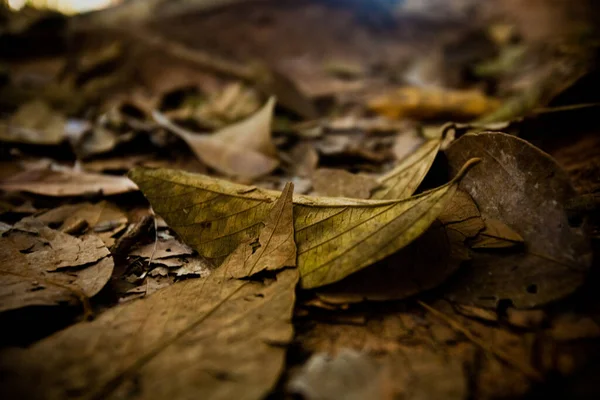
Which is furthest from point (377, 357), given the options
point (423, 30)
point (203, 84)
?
point (423, 30)

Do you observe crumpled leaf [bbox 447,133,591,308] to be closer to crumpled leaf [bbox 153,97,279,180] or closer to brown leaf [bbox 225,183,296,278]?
brown leaf [bbox 225,183,296,278]

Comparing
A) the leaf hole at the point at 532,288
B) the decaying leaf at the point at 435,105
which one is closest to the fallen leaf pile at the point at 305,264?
the leaf hole at the point at 532,288

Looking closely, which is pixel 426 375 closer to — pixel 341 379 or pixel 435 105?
pixel 341 379

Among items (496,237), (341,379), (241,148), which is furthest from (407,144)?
(341,379)

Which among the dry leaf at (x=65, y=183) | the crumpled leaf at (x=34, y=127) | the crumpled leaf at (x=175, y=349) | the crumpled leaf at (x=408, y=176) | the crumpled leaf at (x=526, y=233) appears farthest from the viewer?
the crumpled leaf at (x=34, y=127)

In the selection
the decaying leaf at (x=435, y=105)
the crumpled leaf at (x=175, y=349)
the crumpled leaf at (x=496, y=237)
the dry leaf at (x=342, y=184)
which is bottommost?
the crumpled leaf at (x=175, y=349)

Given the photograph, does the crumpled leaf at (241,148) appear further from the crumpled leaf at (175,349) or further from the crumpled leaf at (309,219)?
the crumpled leaf at (175,349)

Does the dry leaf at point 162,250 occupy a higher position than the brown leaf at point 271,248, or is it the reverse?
the brown leaf at point 271,248
